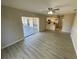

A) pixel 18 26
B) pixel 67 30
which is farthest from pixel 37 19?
pixel 18 26

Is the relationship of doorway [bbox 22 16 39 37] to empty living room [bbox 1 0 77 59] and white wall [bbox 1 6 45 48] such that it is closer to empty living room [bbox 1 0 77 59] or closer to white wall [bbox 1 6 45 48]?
empty living room [bbox 1 0 77 59]

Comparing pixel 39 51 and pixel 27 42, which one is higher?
pixel 27 42

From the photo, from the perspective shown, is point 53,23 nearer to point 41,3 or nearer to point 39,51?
point 39,51

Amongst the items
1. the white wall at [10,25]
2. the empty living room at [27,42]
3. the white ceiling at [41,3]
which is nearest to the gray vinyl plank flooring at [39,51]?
the empty living room at [27,42]

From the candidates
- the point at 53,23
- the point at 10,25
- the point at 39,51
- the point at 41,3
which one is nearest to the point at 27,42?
the point at 10,25

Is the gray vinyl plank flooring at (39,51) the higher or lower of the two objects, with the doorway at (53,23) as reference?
lower

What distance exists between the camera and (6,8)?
523 centimetres

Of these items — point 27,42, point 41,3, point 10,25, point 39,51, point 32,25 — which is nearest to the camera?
point 41,3

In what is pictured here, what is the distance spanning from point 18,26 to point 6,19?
1493 millimetres

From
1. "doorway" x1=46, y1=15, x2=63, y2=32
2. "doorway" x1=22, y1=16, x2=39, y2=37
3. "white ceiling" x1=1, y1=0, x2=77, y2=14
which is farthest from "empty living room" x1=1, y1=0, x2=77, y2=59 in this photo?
"doorway" x1=46, y1=15, x2=63, y2=32

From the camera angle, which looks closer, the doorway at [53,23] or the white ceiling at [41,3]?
the white ceiling at [41,3]

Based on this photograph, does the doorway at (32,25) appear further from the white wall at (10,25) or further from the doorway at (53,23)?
the doorway at (53,23)

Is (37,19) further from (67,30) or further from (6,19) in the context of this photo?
(6,19)

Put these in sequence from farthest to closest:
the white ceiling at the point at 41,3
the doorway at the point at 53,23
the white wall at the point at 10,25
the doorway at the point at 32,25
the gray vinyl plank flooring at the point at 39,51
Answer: the doorway at the point at 53,23 → the doorway at the point at 32,25 → the white wall at the point at 10,25 → the gray vinyl plank flooring at the point at 39,51 → the white ceiling at the point at 41,3
